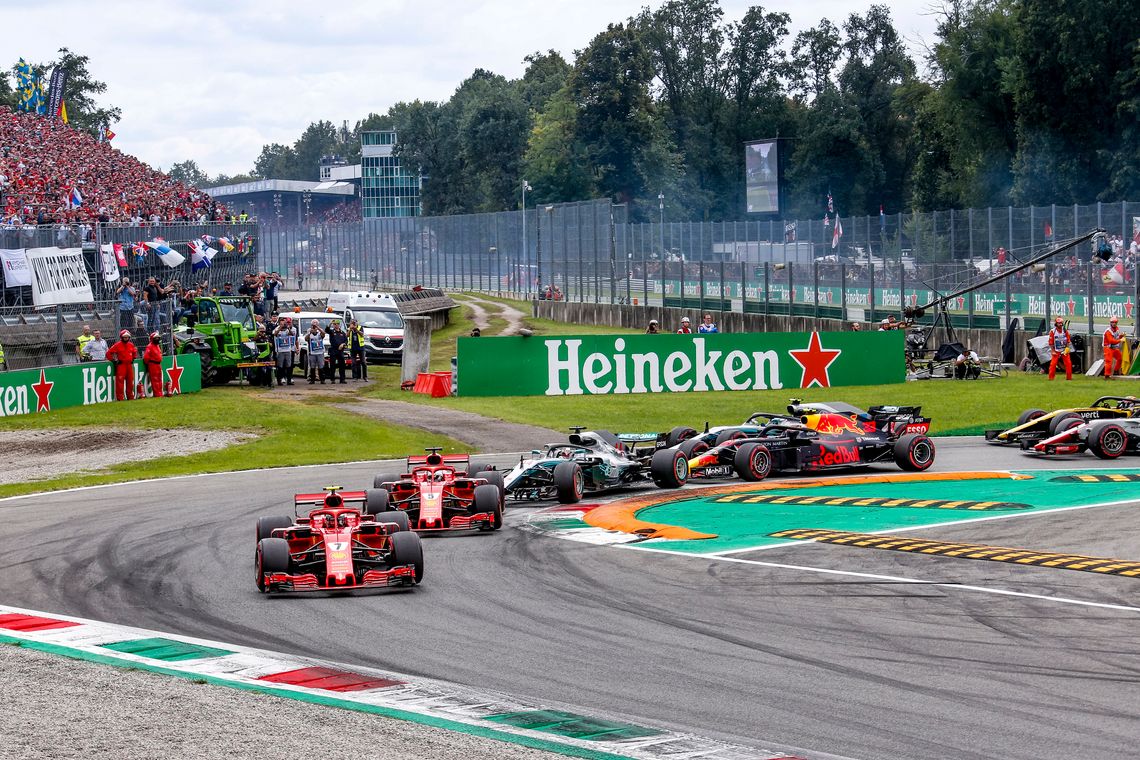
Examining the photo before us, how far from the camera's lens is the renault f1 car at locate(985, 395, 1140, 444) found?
24828 mm

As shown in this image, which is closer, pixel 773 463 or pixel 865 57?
pixel 773 463

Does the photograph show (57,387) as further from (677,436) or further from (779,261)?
(779,261)

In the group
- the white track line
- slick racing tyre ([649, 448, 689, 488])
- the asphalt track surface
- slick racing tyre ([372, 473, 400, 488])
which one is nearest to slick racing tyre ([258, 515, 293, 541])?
the asphalt track surface

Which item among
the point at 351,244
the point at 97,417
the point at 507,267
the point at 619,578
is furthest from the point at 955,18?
the point at 619,578

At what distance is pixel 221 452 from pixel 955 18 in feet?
263

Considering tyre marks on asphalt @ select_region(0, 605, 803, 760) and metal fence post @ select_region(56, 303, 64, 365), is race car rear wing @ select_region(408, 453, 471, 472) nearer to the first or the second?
tyre marks on asphalt @ select_region(0, 605, 803, 760)

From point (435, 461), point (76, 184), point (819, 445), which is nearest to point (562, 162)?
point (76, 184)

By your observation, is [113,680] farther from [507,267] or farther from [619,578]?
[507,267]

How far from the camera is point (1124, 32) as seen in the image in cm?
7169

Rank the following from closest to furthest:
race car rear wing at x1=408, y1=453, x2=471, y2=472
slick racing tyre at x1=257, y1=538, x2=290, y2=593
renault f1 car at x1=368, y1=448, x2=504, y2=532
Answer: slick racing tyre at x1=257, y1=538, x2=290, y2=593
renault f1 car at x1=368, y1=448, x2=504, y2=532
race car rear wing at x1=408, y1=453, x2=471, y2=472

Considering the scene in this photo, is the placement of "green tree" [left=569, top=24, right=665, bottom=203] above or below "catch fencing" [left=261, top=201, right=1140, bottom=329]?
above

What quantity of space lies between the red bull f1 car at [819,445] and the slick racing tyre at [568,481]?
2.48 m

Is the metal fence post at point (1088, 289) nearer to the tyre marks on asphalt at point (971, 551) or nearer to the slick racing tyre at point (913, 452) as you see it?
the slick racing tyre at point (913, 452)

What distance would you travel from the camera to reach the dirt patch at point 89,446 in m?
24.9
